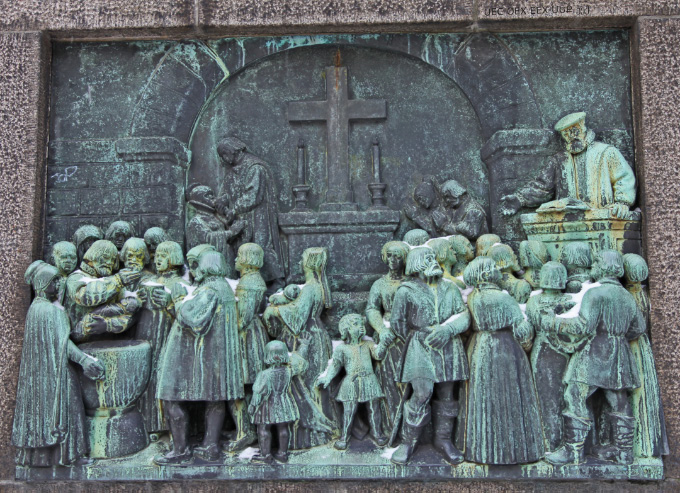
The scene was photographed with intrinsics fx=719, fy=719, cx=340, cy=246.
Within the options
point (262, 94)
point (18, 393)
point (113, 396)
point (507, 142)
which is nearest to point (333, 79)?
point (262, 94)

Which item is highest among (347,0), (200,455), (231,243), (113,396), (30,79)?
(347,0)

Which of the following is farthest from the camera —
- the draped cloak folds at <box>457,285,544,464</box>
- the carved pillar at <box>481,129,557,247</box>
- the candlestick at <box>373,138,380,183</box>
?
the candlestick at <box>373,138,380,183</box>

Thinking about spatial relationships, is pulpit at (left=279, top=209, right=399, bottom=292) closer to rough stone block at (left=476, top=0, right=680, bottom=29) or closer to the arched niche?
the arched niche

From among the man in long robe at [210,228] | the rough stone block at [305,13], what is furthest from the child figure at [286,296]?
the rough stone block at [305,13]

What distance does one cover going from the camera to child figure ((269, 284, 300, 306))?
5.25 m

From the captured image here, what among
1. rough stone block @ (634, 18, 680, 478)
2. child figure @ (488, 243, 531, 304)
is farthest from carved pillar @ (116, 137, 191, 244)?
rough stone block @ (634, 18, 680, 478)

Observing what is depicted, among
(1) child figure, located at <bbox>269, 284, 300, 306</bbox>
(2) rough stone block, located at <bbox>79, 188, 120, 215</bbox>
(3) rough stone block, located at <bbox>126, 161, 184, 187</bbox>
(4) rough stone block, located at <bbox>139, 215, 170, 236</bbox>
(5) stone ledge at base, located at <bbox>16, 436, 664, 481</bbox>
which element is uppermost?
(3) rough stone block, located at <bbox>126, 161, 184, 187</bbox>

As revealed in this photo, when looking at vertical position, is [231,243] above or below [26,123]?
below

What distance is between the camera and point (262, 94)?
19.5ft

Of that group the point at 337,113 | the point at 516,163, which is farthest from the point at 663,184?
the point at 337,113

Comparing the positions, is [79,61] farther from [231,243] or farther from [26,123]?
[231,243]

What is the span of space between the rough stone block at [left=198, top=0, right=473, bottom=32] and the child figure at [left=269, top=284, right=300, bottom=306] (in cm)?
205

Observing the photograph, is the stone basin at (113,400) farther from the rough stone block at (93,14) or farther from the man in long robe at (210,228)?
the rough stone block at (93,14)

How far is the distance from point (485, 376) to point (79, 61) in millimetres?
4034
